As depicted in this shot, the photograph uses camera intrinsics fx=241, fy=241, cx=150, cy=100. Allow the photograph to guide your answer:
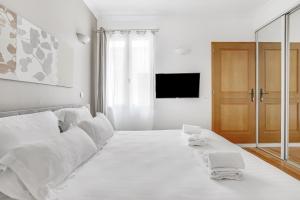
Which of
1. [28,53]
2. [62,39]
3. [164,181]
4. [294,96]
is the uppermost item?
[62,39]

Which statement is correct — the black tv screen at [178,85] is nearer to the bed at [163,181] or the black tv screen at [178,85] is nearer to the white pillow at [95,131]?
the white pillow at [95,131]

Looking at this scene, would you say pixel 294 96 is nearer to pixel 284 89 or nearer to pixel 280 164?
pixel 284 89

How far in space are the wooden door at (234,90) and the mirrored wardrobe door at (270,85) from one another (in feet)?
0.58

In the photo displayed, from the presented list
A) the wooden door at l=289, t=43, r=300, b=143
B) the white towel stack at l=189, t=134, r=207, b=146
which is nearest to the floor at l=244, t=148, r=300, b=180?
the wooden door at l=289, t=43, r=300, b=143

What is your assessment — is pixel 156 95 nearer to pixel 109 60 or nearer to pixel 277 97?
pixel 109 60

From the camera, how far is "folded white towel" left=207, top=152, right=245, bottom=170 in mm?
1511

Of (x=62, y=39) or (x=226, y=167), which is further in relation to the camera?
(x=62, y=39)

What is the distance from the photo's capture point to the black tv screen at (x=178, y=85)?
4801 mm

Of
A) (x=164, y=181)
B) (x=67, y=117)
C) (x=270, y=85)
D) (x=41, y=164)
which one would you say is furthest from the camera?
(x=270, y=85)

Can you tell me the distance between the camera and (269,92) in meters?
4.48

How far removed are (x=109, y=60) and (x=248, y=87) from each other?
2.84 m

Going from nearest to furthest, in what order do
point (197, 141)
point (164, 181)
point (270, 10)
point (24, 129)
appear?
point (164, 181), point (24, 129), point (197, 141), point (270, 10)

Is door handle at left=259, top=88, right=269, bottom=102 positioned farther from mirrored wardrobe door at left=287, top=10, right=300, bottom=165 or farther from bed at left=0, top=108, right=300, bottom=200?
bed at left=0, top=108, right=300, bottom=200

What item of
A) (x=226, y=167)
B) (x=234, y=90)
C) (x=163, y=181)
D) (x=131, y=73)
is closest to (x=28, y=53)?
(x=163, y=181)
